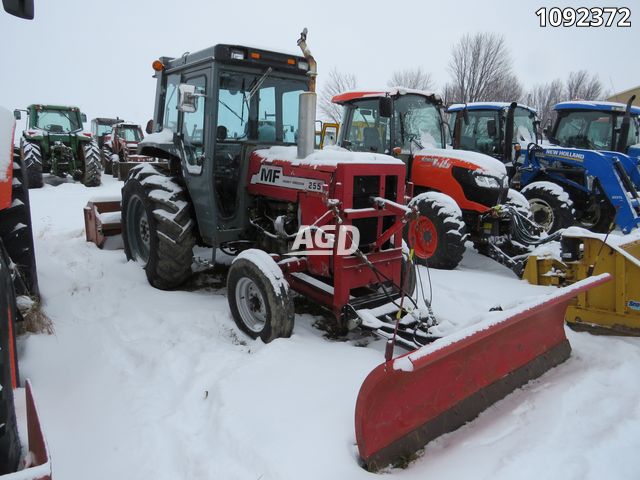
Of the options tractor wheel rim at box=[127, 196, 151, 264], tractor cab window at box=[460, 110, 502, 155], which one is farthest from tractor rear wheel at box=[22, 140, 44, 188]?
tractor cab window at box=[460, 110, 502, 155]

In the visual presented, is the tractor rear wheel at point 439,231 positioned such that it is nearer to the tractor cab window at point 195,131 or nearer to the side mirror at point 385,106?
the side mirror at point 385,106

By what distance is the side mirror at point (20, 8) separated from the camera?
7.66 ft

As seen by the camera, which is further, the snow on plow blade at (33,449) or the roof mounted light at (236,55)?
the roof mounted light at (236,55)

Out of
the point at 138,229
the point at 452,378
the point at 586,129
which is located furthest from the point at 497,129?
the point at 452,378

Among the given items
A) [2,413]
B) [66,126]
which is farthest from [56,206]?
[2,413]

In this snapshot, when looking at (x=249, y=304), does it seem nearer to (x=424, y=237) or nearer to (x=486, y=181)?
(x=424, y=237)

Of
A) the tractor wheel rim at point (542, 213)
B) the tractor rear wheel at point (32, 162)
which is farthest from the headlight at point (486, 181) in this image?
the tractor rear wheel at point (32, 162)

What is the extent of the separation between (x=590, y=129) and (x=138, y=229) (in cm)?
889

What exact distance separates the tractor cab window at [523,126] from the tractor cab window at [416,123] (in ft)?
13.5

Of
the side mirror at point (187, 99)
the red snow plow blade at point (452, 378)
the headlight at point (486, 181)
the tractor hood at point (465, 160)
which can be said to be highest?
the side mirror at point (187, 99)

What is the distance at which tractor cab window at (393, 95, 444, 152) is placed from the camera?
6.82m

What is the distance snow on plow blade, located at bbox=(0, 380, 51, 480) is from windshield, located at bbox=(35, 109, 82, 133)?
15.0 metres

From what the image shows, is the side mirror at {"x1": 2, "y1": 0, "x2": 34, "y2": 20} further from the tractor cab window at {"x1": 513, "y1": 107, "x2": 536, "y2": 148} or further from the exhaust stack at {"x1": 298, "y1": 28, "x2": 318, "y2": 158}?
the tractor cab window at {"x1": 513, "y1": 107, "x2": 536, "y2": 148}

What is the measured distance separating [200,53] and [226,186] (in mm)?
1324
